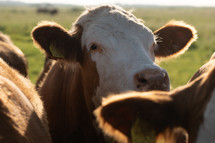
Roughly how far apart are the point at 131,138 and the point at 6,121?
88cm

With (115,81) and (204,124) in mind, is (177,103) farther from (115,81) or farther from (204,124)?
(115,81)

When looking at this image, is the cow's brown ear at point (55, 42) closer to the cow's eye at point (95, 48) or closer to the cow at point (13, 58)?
the cow's eye at point (95, 48)

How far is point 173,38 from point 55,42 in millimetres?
1623

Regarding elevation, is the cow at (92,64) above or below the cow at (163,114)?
below

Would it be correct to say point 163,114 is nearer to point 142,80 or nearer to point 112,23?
point 142,80

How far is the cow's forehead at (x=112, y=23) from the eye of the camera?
11.7 ft

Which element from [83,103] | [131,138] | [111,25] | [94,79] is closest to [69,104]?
[83,103]

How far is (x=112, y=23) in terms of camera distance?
11.9 ft

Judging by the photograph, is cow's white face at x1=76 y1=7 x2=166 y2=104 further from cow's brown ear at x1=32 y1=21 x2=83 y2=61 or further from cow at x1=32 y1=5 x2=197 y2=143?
cow's brown ear at x1=32 y1=21 x2=83 y2=61

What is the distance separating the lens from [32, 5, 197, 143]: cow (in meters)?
3.25

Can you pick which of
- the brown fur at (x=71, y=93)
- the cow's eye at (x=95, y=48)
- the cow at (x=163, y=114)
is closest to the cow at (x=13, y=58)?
the brown fur at (x=71, y=93)

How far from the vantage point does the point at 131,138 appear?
1880 millimetres

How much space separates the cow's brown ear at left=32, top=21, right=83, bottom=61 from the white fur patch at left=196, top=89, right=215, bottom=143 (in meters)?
2.13

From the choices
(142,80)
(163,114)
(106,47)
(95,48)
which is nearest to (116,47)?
(106,47)
